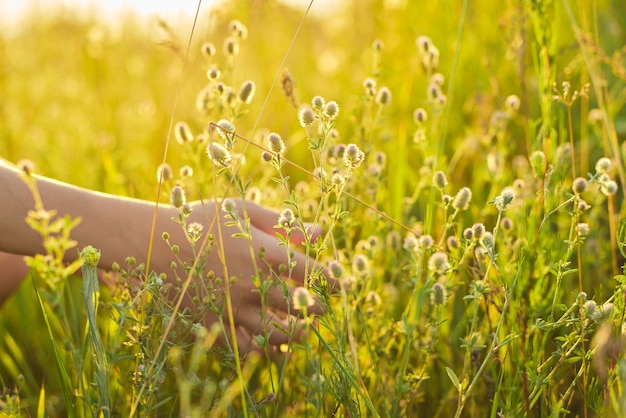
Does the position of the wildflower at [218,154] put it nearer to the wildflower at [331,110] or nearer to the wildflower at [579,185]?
the wildflower at [331,110]

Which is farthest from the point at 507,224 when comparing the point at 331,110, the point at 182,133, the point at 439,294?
the point at 182,133

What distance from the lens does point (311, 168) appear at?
2.72 m

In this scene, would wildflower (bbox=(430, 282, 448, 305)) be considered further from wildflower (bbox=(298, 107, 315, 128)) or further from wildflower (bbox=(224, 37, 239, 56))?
wildflower (bbox=(224, 37, 239, 56))

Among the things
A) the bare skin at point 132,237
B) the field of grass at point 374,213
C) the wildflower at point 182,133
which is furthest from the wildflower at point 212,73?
the bare skin at point 132,237

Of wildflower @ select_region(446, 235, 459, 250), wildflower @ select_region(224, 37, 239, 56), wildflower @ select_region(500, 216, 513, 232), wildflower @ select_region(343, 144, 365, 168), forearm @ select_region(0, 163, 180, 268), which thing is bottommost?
forearm @ select_region(0, 163, 180, 268)

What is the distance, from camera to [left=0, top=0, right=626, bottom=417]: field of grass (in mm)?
1059

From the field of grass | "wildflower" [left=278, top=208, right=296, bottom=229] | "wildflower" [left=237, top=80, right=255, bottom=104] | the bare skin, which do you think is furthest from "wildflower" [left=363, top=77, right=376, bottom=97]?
"wildflower" [left=278, top=208, right=296, bottom=229]

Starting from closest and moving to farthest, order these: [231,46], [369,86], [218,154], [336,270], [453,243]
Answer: [336,270], [218,154], [453,243], [369,86], [231,46]

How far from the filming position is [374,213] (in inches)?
59.3

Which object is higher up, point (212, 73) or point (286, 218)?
point (212, 73)

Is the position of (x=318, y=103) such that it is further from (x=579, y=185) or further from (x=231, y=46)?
(x=231, y=46)

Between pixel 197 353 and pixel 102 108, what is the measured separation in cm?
251

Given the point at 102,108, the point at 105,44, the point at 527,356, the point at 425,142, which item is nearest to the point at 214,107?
the point at 425,142

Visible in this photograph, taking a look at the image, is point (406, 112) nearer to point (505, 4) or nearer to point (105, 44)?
point (505, 4)
